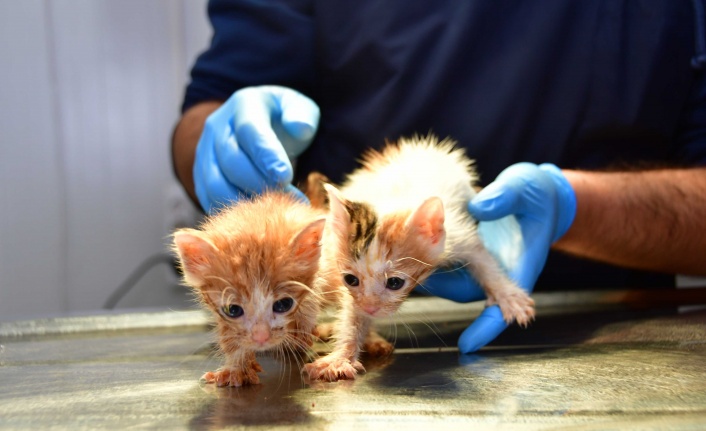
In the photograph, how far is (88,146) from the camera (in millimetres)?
2752

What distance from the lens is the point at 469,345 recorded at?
46.5 inches

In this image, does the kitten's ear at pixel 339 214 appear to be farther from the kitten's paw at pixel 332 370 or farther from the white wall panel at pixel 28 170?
the white wall panel at pixel 28 170

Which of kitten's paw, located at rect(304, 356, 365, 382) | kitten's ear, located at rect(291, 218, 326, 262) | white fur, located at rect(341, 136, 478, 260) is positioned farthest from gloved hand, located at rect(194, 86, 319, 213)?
kitten's paw, located at rect(304, 356, 365, 382)

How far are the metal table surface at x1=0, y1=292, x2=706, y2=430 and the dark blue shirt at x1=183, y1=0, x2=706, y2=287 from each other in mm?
580

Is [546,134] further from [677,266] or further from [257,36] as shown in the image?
[257,36]

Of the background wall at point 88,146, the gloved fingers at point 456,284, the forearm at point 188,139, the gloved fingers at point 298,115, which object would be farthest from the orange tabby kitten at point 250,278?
the background wall at point 88,146

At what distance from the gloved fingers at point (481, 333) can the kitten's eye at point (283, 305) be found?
378 millimetres

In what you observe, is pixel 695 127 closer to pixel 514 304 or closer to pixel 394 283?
pixel 514 304

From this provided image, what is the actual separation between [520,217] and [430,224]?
42 cm

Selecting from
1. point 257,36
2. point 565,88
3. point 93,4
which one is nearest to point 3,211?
point 93,4

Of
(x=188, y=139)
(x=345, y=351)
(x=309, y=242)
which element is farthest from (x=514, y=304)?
(x=188, y=139)

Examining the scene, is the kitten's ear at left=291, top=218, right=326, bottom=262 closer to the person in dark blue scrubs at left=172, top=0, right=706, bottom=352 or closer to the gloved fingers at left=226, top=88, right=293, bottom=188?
the gloved fingers at left=226, top=88, right=293, bottom=188

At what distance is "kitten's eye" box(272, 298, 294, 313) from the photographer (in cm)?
99

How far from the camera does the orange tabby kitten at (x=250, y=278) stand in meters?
0.96
